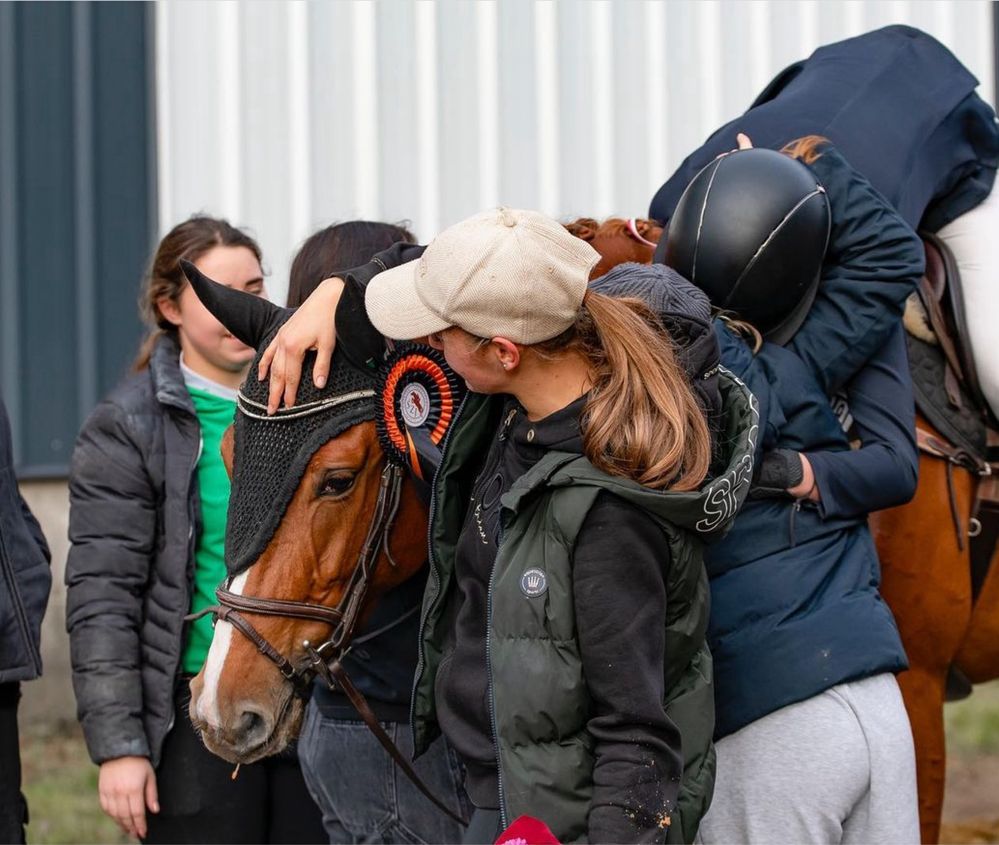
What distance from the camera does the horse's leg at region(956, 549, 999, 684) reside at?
3.55 meters

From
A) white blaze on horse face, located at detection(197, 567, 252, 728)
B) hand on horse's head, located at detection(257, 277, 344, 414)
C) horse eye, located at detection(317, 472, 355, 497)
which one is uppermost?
hand on horse's head, located at detection(257, 277, 344, 414)

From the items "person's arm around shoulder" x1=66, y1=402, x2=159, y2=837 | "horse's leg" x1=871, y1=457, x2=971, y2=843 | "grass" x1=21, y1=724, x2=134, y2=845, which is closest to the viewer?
"person's arm around shoulder" x1=66, y1=402, x2=159, y2=837

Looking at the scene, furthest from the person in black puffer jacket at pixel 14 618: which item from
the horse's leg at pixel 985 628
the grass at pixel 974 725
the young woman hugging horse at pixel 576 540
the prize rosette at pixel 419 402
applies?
the grass at pixel 974 725

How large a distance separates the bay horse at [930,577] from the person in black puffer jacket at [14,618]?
6.52 ft

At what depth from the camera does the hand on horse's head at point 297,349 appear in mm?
2377

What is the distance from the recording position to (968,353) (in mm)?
3367

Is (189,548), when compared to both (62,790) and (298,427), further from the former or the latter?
(62,790)

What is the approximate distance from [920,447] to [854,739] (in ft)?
4.17

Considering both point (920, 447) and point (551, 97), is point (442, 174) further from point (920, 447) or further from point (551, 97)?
point (920, 447)

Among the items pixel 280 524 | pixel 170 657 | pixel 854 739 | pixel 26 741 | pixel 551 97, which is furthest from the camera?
pixel 26 741

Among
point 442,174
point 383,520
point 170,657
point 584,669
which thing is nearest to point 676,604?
point 584,669

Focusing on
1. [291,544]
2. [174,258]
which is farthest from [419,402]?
[174,258]

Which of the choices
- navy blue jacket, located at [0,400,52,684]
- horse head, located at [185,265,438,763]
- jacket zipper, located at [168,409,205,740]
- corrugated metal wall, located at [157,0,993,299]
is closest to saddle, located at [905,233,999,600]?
horse head, located at [185,265,438,763]

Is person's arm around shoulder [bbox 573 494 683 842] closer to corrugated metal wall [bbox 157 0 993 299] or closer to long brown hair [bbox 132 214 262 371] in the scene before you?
long brown hair [bbox 132 214 262 371]
